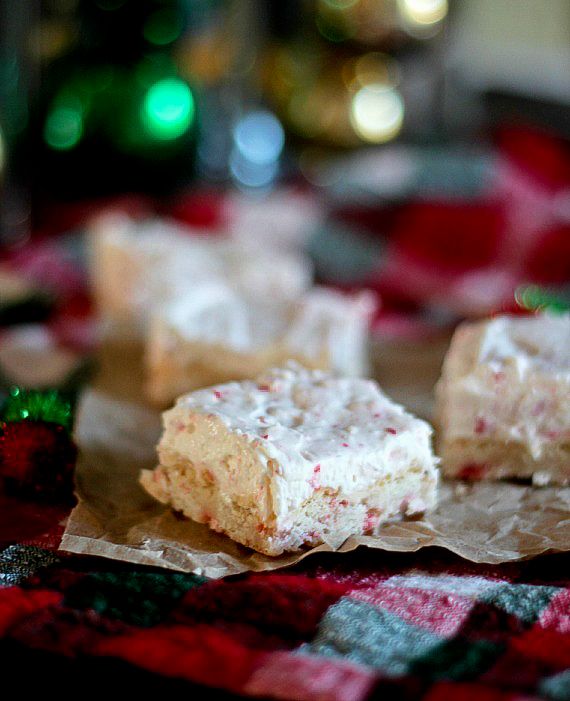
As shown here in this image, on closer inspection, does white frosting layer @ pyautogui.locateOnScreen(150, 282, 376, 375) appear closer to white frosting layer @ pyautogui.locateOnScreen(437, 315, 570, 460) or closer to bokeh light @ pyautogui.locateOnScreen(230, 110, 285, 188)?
white frosting layer @ pyautogui.locateOnScreen(437, 315, 570, 460)

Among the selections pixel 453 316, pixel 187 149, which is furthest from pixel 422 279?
pixel 187 149

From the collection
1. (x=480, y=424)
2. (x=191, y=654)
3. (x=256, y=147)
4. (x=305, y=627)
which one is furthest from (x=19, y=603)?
(x=256, y=147)

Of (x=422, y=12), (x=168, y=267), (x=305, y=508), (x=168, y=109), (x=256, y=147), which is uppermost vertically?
(x=422, y=12)

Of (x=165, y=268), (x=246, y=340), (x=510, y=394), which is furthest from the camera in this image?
(x=165, y=268)

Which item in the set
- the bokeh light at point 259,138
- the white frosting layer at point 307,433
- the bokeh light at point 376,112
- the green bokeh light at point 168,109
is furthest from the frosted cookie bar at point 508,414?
the bokeh light at point 259,138

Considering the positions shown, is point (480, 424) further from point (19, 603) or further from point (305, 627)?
point (19, 603)

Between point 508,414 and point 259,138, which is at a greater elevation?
point 259,138

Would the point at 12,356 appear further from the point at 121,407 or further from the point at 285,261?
the point at 285,261
